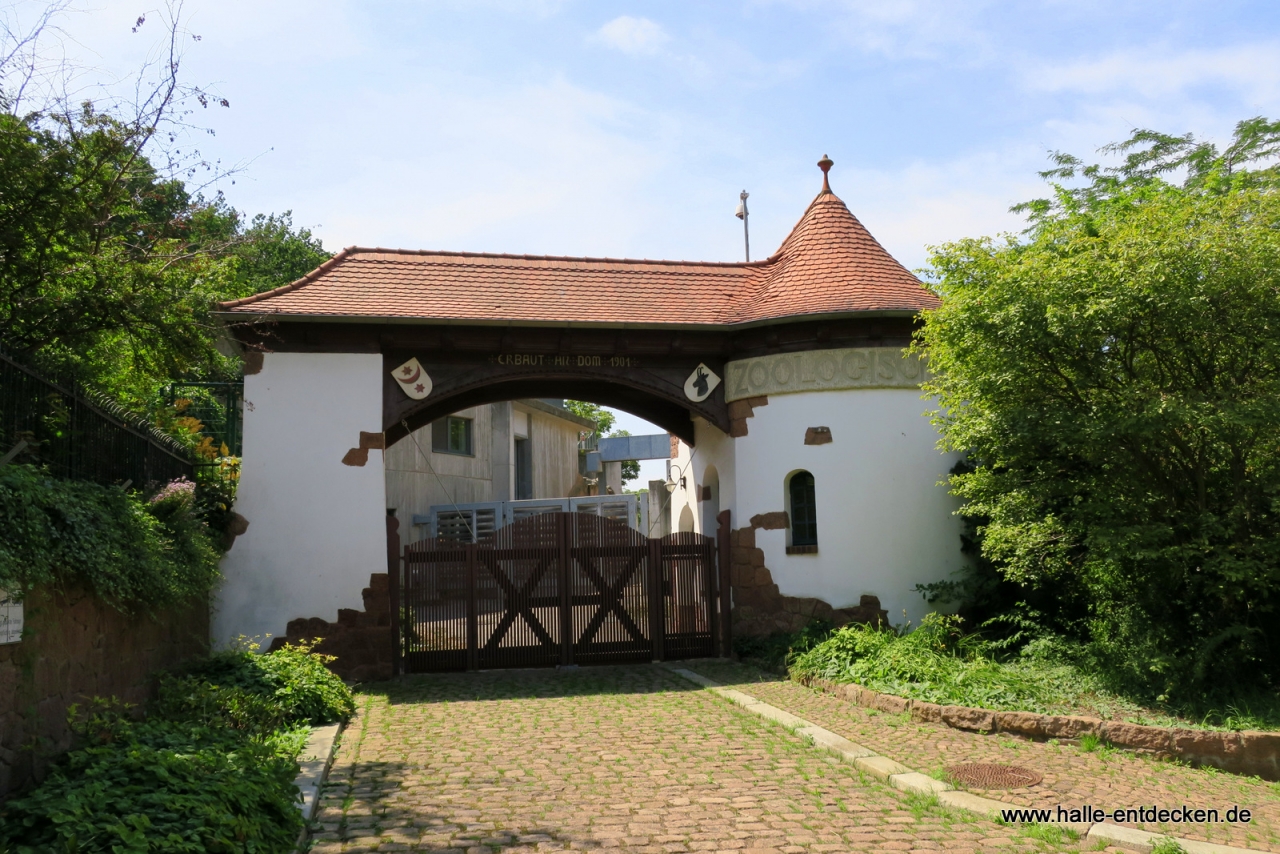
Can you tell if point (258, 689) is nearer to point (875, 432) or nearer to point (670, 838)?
point (670, 838)

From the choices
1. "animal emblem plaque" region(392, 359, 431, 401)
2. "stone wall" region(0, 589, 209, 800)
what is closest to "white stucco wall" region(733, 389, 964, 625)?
"animal emblem plaque" region(392, 359, 431, 401)

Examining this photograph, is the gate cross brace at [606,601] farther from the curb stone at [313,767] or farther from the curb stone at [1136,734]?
the curb stone at [1136,734]

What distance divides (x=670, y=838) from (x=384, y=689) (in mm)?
7256

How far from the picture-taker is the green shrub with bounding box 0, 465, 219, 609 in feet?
18.8

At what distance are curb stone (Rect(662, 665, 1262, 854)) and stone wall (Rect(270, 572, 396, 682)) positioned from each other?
5.03 metres

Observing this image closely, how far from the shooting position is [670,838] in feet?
20.1

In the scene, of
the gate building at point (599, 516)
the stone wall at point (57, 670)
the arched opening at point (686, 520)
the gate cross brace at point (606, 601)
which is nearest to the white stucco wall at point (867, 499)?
the gate building at point (599, 516)

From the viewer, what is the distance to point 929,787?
716 centimetres

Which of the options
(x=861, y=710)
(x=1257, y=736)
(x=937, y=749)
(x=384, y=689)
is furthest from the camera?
(x=384, y=689)

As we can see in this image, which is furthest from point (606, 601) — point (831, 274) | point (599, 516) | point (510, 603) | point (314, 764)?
point (314, 764)

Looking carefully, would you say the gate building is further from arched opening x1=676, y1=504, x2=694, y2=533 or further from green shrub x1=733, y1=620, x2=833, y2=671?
arched opening x1=676, y1=504, x2=694, y2=533

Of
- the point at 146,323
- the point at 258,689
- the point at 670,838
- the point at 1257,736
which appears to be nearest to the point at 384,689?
the point at 258,689

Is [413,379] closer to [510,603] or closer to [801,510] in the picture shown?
[510,603]

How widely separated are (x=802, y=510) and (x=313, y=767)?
8.34 meters
